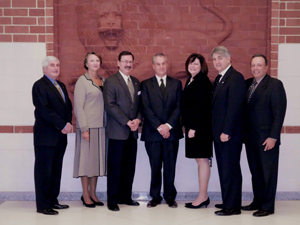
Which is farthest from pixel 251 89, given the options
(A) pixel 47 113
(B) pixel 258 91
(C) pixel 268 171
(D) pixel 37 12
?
(D) pixel 37 12

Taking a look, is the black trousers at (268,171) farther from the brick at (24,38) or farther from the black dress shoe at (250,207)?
the brick at (24,38)

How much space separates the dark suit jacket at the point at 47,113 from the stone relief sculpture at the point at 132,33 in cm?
70

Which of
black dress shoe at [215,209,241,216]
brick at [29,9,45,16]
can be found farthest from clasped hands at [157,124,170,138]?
brick at [29,9,45,16]

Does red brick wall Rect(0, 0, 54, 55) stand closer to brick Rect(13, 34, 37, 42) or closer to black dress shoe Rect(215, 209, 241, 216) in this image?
brick Rect(13, 34, 37, 42)

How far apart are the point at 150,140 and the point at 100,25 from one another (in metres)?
1.57

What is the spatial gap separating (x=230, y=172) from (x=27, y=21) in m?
2.98

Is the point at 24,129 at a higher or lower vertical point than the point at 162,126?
lower

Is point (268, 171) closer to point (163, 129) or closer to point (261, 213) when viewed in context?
point (261, 213)

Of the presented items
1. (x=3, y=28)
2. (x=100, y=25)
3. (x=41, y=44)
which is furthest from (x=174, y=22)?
(x=3, y=28)

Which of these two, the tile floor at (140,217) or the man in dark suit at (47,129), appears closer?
the tile floor at (140,217)

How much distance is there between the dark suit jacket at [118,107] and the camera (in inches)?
157

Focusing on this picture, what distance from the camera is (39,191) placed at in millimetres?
3914

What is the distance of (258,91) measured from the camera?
389cm

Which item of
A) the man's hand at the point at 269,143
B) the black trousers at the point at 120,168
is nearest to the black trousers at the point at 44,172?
the black trousers at the point at 120,168
